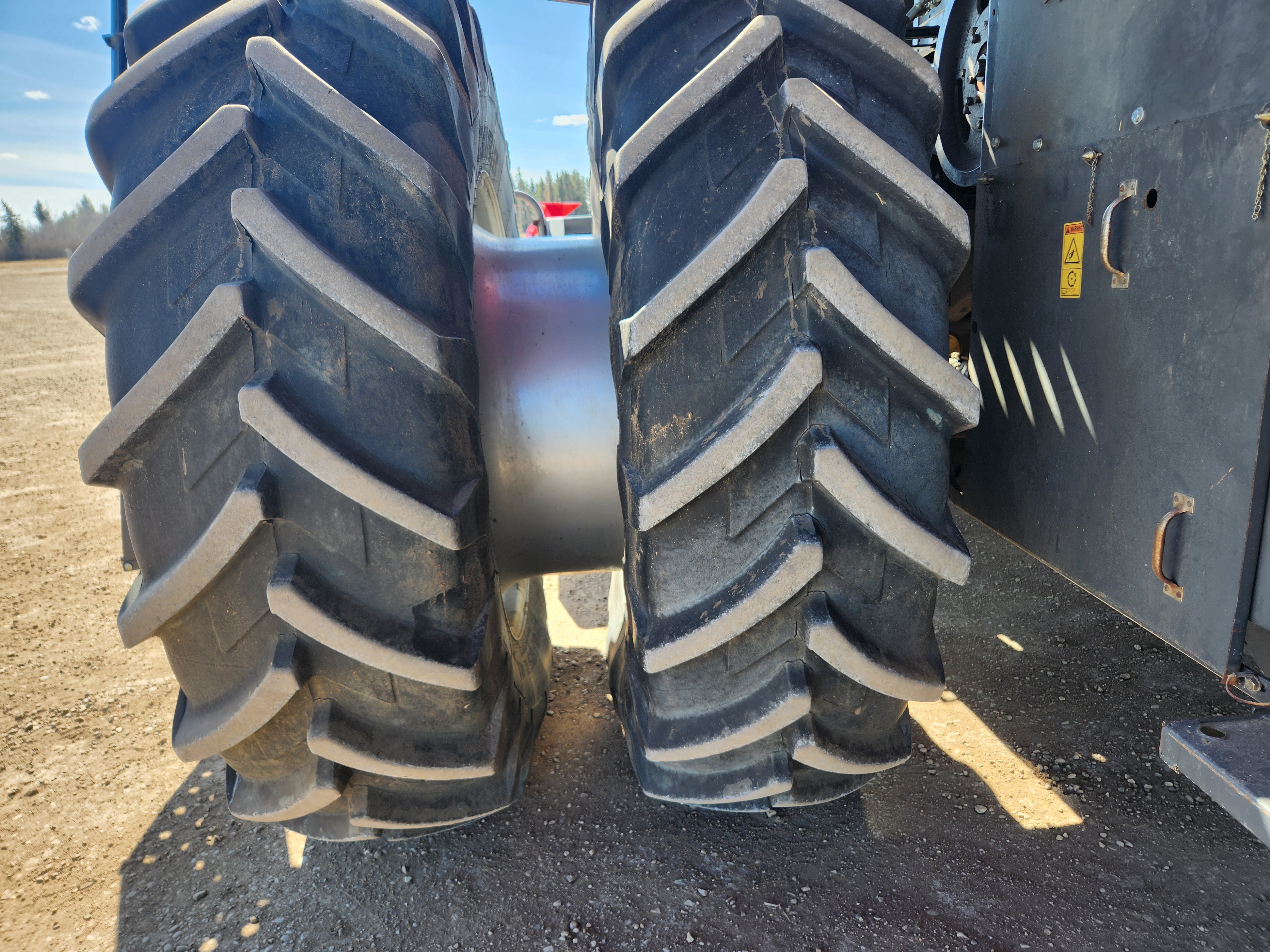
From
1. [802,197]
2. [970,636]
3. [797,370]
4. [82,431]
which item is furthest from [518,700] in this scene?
[82,431]

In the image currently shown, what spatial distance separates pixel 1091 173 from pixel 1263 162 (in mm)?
290

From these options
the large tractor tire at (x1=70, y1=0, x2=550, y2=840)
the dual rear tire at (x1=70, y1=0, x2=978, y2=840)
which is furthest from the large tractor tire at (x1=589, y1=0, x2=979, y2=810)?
the large tractor tire at (x1=70, y1=0, x2=550, y2=840)

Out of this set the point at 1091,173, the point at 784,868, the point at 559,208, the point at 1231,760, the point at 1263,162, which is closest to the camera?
the point at 1263,162

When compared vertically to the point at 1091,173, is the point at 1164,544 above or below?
below

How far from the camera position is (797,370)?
2.82 feet

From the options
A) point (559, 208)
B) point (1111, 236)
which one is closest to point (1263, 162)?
point (1111, 236)

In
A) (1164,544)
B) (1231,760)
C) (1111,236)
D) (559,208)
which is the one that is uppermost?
(559,208)

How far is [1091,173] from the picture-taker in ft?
3.72

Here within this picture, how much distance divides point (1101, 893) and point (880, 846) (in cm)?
35

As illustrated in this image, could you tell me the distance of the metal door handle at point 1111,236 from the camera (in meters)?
1.07

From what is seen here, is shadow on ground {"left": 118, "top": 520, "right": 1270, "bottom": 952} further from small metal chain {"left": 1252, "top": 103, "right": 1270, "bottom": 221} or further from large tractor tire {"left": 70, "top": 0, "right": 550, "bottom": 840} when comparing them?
small metal chain {"left": 1252, "top": 103, "right": 1270, "bottom": 221}

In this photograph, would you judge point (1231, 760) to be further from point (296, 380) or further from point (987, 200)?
point (296, 380)

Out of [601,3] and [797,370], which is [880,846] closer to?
[797,370]

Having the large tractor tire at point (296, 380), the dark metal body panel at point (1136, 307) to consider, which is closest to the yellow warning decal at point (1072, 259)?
the dark metal body panel at point (1136, 307)
